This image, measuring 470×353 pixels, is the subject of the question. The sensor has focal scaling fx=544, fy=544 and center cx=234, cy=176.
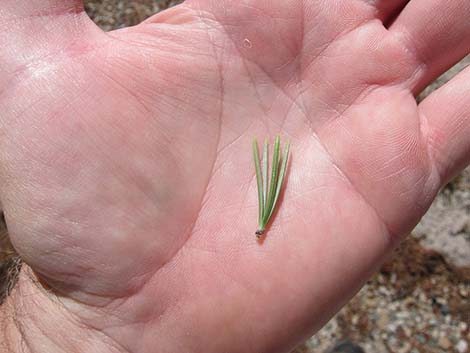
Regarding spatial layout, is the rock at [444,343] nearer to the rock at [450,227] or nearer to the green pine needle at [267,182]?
the rock at [450,227]

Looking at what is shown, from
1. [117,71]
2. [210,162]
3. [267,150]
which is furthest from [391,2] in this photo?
[117,71]

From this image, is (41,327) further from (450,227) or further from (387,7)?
(450,227)

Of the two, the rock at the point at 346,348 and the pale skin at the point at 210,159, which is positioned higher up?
the pale skin at the point at 210,159

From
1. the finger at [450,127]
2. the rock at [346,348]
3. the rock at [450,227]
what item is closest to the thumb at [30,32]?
the finger at [450,127]

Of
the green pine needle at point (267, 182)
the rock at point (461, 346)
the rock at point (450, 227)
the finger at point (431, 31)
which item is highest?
the finger at point (431, 31)

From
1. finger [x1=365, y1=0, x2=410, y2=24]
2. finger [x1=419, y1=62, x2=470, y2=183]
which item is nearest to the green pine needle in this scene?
finger [x1=419, y1=62, x2=470, y2=183]

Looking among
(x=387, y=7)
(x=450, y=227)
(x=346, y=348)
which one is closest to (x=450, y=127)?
(x=387, y=7)

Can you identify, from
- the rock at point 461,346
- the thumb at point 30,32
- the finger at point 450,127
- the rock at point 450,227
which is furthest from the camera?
the rock at point 450,227

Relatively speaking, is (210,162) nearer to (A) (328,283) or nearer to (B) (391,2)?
(A) (328,283)

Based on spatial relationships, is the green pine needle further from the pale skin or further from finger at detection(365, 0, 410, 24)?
finger at detection(365, 0, 410, 24)
